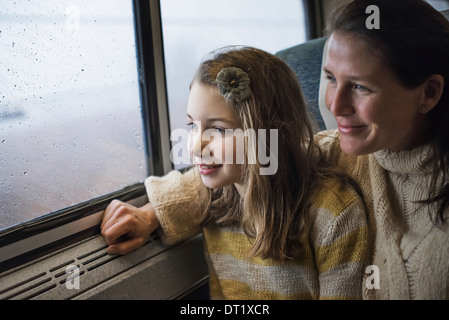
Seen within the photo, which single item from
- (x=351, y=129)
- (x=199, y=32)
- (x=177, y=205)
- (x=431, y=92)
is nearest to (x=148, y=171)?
(x=177, y=205)

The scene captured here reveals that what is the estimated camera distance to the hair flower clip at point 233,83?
82 centimetres

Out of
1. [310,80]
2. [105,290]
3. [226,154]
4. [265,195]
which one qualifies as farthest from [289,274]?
[310,80]

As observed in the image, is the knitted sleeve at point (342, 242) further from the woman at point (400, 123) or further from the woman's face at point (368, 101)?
the woman's face at point (368, 101)

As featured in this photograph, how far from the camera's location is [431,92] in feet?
2.36

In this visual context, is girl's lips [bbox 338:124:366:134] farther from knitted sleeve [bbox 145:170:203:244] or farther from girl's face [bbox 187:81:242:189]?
knitted sleeve [bbox 145:170:203:244]

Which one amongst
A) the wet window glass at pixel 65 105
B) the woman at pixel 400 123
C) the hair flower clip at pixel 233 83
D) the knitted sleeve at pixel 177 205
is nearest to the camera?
the woman at pixel 400 123

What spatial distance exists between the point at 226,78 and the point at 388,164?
0.34 m

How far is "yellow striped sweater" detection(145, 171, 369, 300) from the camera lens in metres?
0.85

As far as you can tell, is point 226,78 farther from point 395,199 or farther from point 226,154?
point 395,199

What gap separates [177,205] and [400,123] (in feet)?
1.80

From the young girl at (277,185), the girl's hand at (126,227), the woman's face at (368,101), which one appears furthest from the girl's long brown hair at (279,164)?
the girl's hand at (126,227)

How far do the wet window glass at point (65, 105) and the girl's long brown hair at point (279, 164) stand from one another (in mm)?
350

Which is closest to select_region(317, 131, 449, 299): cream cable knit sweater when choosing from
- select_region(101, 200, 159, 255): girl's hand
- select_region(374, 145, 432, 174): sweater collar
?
select_region(374, 145, 432, 174): sweater collar

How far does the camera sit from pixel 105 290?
952 millimetres
